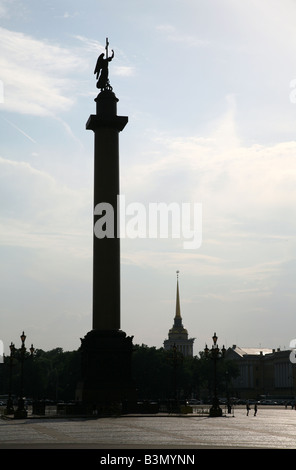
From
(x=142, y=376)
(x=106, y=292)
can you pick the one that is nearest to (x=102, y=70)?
(x=106, y=292)

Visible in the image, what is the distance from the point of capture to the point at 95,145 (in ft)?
212

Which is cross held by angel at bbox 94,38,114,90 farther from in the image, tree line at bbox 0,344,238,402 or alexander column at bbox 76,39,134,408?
tree line at bbox 0,344,238,402

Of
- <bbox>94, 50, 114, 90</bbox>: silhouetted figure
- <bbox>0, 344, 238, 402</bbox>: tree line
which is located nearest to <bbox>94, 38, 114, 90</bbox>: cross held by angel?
<bbox>94, 50, 114, 90</bbox>: silhouetted figure

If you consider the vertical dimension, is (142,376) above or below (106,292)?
below

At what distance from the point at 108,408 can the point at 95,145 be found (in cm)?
2187

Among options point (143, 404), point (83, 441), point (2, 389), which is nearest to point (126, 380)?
point (143, 404)

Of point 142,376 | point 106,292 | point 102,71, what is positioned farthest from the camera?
point 142,376

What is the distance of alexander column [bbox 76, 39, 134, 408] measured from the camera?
5988 cm

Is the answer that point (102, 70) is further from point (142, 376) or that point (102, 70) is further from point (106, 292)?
point (142, 376)

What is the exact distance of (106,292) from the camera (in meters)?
61.9

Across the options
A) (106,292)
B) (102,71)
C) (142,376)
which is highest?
(102,71)

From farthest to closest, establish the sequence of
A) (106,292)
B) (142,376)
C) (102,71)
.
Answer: (142,376), (102,71), (106,292)

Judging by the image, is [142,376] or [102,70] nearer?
[102,70]

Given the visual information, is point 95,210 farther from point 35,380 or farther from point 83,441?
point 35,380
